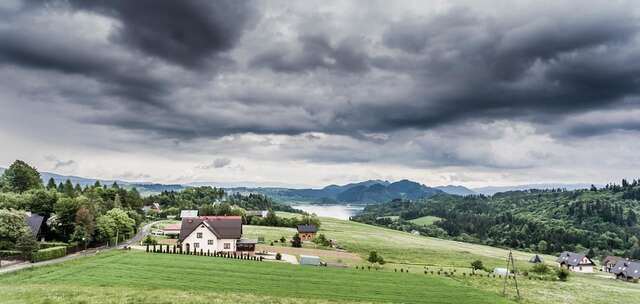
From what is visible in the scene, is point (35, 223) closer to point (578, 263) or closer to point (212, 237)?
point (212, 237)

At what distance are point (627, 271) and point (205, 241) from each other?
99913 mm

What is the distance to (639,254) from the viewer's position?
569 feet

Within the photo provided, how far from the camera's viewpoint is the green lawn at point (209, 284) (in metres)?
37.7

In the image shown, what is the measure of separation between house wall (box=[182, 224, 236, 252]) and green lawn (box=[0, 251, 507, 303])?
50.0ft

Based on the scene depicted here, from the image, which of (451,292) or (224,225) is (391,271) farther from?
(224,225)

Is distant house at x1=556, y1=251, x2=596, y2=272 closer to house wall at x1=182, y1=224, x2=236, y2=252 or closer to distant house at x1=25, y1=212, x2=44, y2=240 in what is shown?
house wall at x1=182, y1=224, x2=236, y2=252

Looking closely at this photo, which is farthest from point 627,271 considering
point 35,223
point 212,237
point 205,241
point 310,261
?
point 35,223

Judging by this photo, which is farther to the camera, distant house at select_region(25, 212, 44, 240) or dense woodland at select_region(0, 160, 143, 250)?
distant house at select_region(25, 212, 44, 240)

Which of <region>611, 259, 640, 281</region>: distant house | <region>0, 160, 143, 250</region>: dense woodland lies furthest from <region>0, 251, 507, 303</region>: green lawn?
<region>611, 259, 640, 281</region>: distant house

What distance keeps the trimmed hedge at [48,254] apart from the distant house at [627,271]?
120 meters

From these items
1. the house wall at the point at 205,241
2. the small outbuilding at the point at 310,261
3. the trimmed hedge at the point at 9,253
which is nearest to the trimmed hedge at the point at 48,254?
the trimmed hedge at the point at 9,253

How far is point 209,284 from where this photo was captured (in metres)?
45.2

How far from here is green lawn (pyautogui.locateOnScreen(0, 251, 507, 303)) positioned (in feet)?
124

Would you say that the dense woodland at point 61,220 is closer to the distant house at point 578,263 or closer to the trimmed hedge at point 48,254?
the trimmed hedge at point 48,254
